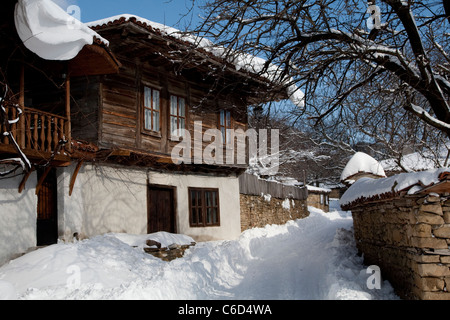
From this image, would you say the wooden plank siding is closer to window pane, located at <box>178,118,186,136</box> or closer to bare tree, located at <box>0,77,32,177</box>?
window pane, located at <box>178,118,186,136</box>

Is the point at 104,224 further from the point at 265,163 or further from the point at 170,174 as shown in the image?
the point at 265,163

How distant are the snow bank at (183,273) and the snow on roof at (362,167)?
3477mm

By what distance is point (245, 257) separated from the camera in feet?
39.6

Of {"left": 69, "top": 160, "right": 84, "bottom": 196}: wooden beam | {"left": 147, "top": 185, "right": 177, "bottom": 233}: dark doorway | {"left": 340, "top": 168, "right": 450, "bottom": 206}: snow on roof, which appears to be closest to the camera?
{"left": 340, "top": 168, "right": 450, "bottom": 206}: snow on roof

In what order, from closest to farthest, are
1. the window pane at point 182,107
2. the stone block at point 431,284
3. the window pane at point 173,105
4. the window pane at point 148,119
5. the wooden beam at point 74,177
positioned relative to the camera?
the stone block at point 431,284, the wooden beam at point 74,177, the window pane at point 148,119, the window pane at point 173,105, the window pane at point 182,107

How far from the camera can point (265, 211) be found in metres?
19.1

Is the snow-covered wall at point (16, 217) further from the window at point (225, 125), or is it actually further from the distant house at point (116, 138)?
the window at point (225, 125)

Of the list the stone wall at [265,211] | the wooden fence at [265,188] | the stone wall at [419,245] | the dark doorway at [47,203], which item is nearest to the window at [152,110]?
the dark doorway at [47,203]

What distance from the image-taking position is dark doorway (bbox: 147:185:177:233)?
42.3ft

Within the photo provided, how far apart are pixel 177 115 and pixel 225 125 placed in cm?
247

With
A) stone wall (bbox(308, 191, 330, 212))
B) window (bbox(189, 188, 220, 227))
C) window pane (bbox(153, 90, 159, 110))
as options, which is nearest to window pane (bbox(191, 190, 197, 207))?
window (bbox(189, 188, 220, 227))

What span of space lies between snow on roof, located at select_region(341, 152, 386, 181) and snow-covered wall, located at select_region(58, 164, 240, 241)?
5.30m

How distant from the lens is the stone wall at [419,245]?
19.8ft

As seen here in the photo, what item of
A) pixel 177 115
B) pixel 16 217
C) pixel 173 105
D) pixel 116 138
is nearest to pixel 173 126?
pixel 177 115
